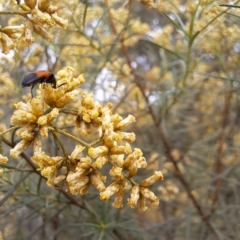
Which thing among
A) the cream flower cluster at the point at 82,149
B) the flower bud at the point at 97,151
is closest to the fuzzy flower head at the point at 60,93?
the cream flower cluster at the point at 82,149

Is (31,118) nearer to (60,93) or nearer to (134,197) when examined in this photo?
(60,93)

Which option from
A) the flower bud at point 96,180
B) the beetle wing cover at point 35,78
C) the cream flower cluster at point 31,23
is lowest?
the flower bud at point 96,180

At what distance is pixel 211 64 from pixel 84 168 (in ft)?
3.18

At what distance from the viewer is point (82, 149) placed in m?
0.65

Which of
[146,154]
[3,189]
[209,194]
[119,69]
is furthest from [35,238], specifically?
[209,194]

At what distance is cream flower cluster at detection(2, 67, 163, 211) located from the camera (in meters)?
0.63

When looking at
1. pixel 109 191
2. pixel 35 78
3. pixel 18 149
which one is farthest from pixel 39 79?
pixel 109 191

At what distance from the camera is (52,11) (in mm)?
694

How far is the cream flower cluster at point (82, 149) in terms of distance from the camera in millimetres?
631

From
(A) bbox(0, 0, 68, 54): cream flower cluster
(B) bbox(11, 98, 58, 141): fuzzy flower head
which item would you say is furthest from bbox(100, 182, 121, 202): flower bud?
(A) bbox(0, 0, 68, 54): cream flower cluster

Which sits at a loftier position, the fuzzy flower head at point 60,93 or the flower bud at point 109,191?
the fuzzy flower head at point 60,93

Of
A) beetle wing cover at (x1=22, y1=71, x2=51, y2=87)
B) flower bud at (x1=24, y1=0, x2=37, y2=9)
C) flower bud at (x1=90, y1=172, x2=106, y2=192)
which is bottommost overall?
flower bud at (x1=90, y1=172, x2=106, y2=192)

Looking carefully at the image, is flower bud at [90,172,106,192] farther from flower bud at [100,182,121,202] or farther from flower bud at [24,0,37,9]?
flower bud at [24,0,37,9]

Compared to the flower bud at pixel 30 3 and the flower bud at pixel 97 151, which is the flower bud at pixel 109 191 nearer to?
the flower bud at pixel 97 151
